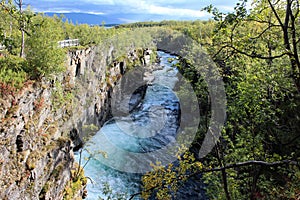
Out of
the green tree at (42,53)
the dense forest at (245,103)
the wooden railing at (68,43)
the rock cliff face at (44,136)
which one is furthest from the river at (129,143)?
the wooden railing at (68,43)

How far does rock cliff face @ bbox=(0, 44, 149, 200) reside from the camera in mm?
11891

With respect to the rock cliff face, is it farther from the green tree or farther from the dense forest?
the dense forest

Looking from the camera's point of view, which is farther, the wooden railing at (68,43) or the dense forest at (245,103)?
the wooden railing at (68,43)

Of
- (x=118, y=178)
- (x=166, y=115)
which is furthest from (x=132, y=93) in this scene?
(x=118, y=178)

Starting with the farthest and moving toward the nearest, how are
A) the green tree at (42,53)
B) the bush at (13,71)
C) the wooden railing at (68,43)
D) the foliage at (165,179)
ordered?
1. the wooden railing at (68,43)
2. the green tree at (42,53)
3. the bush at (13,71)
4. the foliage at (165,179)

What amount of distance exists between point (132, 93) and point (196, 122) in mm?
18110

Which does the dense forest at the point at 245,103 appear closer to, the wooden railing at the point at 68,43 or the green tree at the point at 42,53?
the green tree at the point at 42,53

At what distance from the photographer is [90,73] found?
29.1m

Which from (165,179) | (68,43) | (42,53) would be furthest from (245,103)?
(68,43)

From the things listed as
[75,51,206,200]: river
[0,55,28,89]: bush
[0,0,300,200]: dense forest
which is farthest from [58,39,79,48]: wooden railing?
[0,55,28,89]: bush

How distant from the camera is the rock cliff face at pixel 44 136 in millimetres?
11891

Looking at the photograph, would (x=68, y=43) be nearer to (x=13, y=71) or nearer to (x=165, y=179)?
(x=13, y=71)

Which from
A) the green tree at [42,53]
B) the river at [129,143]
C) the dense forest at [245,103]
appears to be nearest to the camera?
the dense forest at [245,103]

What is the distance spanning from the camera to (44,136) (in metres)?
15.8
